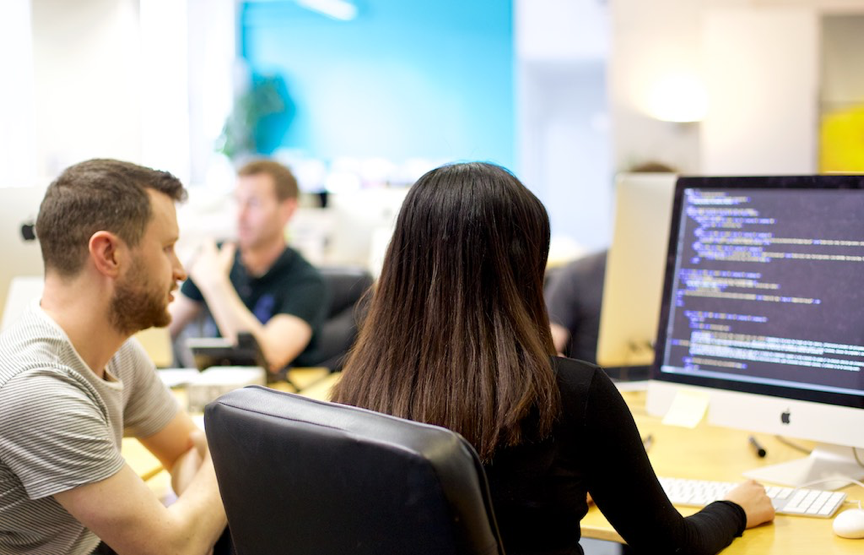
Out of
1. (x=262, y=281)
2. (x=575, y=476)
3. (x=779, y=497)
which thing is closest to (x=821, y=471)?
(x=779, y=497)

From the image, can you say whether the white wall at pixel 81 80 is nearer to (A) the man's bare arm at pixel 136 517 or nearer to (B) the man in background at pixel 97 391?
(B) the man in background at pixel 97 391

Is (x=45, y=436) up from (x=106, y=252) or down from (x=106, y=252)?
down

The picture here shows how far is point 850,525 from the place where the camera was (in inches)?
47.0

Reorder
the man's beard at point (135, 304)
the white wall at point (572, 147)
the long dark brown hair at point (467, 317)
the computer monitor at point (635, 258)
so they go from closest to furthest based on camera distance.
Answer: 1. the long dark brown hair at point (467, 317)
2. the man's beard at point (135, 304)
3. the computer monitor at point (635, 258)
4. the white wall at point (572, 147)

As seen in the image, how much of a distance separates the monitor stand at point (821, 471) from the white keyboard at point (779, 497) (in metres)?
0.04

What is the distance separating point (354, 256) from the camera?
13.4 ft

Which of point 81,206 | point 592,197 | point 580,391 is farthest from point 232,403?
point 592,197

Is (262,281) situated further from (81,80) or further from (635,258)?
(81,80)

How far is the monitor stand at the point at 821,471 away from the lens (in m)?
1.42

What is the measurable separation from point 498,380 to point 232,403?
0.31 meters

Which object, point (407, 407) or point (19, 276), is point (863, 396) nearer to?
point (407, 407)

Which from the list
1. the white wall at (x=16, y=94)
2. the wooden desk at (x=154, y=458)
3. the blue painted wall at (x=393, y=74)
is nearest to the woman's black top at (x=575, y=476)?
the wooden desk at (x=154, y=458)

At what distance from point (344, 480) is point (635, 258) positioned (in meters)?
1.40

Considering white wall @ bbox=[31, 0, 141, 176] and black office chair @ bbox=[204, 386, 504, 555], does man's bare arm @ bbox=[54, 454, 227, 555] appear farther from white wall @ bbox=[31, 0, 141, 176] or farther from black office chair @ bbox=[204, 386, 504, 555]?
white wall @ bbox=[31, 0, 141, 176]
